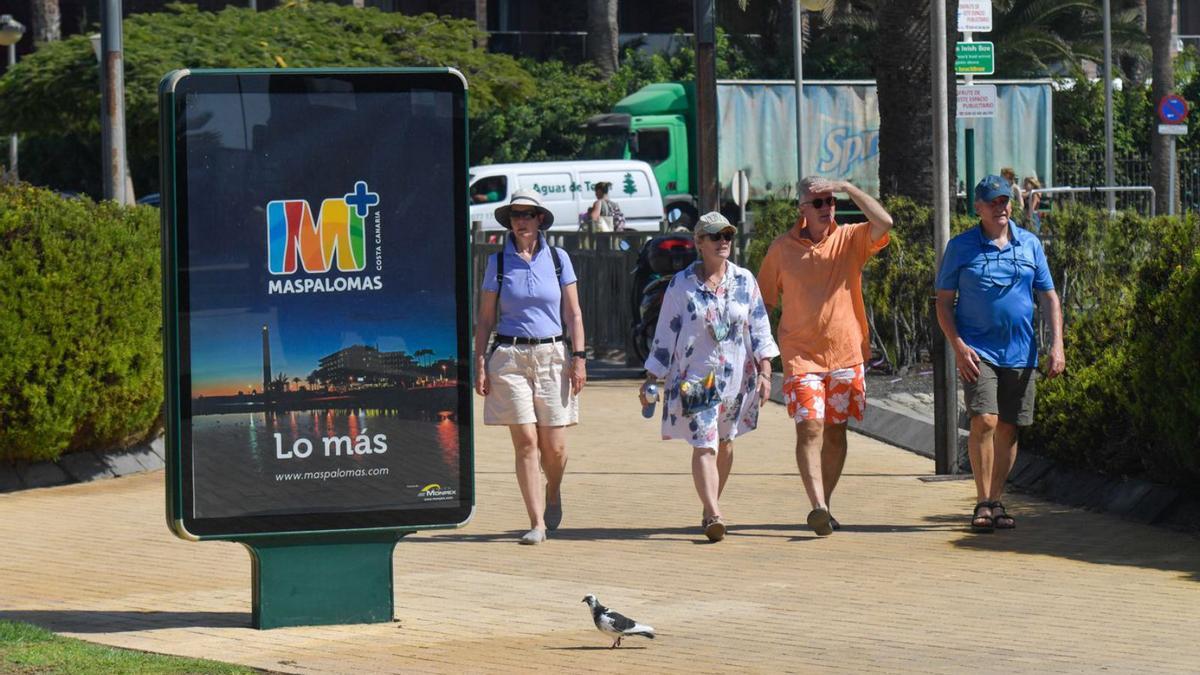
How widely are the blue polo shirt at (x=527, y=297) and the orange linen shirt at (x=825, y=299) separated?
1.18 metres

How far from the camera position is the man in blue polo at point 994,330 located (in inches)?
380

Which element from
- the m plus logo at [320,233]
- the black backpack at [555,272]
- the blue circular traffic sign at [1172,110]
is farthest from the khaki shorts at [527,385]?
the blue circular traffic sign at [1172,110]

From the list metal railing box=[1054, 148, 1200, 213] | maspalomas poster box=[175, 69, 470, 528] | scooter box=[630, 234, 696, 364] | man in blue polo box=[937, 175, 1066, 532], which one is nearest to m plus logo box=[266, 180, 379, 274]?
maspalomas poster box=[175, 69, 470, 528]

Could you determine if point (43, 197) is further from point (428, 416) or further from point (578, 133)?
point (578, 133)

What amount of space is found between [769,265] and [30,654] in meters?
4.66

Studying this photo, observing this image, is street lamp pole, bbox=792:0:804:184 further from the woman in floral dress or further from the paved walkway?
the woman in floral dress

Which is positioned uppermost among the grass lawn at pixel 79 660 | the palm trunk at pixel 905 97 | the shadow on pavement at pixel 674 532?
the palm trunk at pixel 905 97

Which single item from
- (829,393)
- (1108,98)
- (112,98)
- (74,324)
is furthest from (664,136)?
(829,393)

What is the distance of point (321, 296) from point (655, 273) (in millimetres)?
10560

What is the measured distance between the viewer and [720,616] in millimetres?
7715

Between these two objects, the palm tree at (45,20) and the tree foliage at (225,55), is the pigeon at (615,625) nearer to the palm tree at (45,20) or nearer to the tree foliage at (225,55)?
the tree foliage at (225,55)

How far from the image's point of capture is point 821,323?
32.2 ft

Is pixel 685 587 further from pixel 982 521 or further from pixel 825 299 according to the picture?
pixel 825 299

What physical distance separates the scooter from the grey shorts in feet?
24.7
